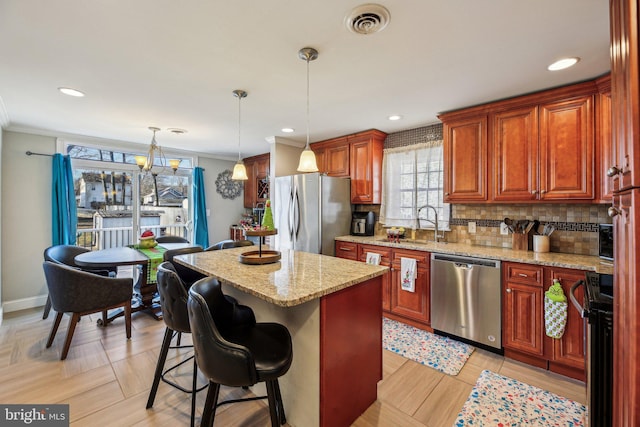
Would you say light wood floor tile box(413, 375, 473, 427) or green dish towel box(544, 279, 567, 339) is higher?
green dish towel box(544, 279, 567, 339)

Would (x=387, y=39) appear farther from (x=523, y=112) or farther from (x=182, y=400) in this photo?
(x=182, y=400)

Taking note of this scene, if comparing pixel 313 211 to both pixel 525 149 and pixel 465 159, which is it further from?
pixel 525 149

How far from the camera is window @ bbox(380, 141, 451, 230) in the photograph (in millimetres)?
3434

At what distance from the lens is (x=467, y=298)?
2.62 m

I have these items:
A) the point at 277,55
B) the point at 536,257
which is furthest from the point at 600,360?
the point at 277,55

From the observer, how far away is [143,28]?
63.5 inches

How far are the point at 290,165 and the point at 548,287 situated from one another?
348 cm

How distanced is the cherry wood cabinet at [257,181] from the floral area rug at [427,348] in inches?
133

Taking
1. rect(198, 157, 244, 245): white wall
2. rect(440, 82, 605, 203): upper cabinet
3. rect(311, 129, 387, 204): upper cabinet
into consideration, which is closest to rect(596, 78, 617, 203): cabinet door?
rect(440, 82, 605, 203): upper cabinet

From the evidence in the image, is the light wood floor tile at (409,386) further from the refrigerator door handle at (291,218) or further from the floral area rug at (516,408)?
the refrigerator door handle at (291,218)

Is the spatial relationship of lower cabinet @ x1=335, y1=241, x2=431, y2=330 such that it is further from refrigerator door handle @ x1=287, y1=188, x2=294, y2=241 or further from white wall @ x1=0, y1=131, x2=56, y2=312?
white wall @ x1=0, y1=131, x2=56, y2=312

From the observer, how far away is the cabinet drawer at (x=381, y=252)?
321cm

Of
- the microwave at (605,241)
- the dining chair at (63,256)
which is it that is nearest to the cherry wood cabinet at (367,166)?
the microwave at (605,241)

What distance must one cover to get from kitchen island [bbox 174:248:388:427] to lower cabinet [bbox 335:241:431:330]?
127 cm
